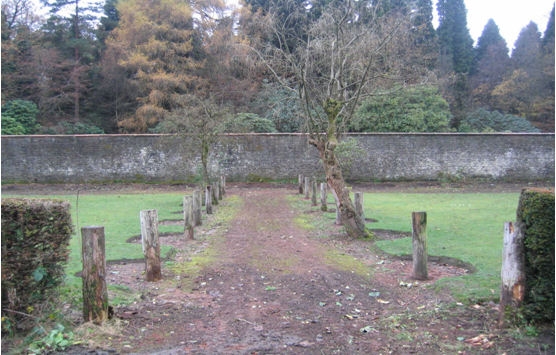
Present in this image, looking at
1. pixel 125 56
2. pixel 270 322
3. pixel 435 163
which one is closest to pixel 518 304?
pixel 270 322

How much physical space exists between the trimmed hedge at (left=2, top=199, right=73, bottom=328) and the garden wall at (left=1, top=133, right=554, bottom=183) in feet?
66.6

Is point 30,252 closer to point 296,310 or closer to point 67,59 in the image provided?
point 296,310

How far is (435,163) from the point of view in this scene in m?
24.8

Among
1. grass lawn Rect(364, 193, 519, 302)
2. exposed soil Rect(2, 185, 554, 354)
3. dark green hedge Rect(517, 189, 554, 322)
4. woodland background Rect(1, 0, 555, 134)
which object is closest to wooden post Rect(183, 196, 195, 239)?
exposed soil Rect(2, 185, 554, 354)

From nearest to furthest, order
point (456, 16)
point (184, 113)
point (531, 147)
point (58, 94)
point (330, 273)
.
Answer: point (330, 273)
point (184, 113)
point (531, 147)
point (58, 94)
point (456, 16)

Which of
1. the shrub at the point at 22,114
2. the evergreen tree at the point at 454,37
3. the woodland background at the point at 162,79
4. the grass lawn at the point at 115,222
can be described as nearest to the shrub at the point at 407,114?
the woodland background at the point at 162,79

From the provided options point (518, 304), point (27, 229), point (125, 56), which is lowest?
point (518, 304)

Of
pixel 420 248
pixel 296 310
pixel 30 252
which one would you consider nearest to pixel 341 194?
pixel 420 248

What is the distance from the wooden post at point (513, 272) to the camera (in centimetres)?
419

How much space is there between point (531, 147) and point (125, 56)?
90.1 ft

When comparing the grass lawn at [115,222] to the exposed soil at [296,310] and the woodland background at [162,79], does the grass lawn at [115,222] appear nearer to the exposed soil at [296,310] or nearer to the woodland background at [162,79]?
the exposed soil at [296,310]

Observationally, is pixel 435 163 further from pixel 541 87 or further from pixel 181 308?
pixel 181 308

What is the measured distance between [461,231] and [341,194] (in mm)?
2825

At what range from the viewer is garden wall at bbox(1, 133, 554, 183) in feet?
80.3
